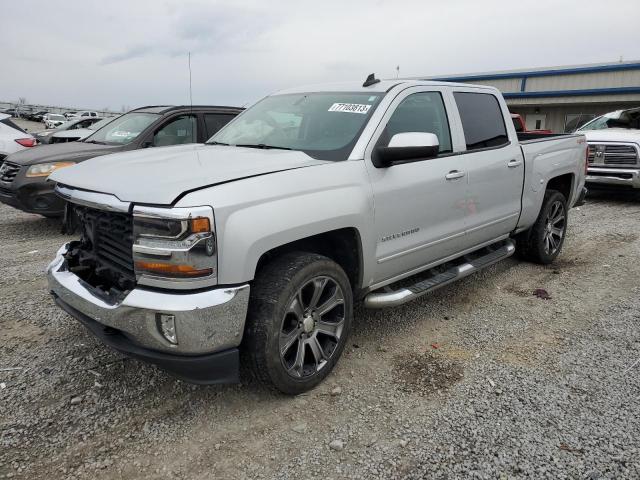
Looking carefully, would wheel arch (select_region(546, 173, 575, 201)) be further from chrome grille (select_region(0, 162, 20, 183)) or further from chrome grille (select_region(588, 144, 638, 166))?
chrome grille (select_region(0, 162, 20, 183))

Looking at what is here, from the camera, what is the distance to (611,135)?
9469 mm

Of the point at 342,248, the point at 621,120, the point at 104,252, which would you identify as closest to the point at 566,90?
the point at 621,120

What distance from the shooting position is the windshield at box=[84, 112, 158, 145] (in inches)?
275

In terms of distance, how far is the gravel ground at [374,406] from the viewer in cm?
244

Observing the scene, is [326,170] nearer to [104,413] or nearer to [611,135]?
[104,413]

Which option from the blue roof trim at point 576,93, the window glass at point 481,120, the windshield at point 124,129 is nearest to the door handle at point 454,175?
the window glass at point 481,120

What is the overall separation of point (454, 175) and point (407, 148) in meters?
0.84

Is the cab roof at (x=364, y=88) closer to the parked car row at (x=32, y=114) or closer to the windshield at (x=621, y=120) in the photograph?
the windshield at (x=621, y=120)

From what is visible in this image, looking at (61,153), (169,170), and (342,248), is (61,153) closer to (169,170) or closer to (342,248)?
(169,170)

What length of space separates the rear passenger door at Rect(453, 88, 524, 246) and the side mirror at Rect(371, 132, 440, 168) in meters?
0.93

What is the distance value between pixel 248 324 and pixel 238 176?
789 millimetres

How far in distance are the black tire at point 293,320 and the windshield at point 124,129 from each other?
487 centimetres

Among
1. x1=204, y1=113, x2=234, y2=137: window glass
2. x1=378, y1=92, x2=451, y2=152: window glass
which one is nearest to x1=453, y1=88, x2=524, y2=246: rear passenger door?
x1=378, y1=92, x2=451, y2=152: window glass

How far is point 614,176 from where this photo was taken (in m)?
9.20
